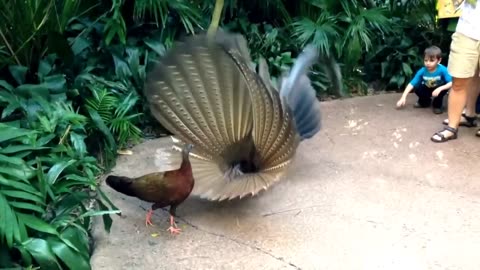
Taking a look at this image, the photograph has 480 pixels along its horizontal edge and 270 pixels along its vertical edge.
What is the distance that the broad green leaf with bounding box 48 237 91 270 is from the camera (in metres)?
2.93

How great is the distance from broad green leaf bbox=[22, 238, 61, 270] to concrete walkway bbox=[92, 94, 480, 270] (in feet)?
1.01

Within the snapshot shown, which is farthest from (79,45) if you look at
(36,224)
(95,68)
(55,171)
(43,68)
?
(36,224)

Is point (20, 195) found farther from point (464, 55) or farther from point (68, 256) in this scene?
point (464, 55)

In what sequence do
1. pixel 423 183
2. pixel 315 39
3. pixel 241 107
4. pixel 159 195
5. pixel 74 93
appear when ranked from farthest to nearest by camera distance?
1. pixel 315 39
2. pixel 74 93
3. pixel 423 183
4. pixel 241 107
5. pixel 159 195

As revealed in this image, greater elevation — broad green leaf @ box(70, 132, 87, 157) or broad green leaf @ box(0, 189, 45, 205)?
broad green leaf @ box(0, 189, 45, 205)

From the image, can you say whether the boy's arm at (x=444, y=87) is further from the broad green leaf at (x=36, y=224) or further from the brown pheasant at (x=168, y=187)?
the broad green leaf at (x=36, y=224)

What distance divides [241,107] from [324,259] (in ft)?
3.00

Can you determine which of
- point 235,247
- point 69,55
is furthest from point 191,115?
point 69,55

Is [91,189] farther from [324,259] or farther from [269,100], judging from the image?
[324,259]

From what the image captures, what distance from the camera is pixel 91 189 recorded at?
379 cm

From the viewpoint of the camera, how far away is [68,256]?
2945 millimetres

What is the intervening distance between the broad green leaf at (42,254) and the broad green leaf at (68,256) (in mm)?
32

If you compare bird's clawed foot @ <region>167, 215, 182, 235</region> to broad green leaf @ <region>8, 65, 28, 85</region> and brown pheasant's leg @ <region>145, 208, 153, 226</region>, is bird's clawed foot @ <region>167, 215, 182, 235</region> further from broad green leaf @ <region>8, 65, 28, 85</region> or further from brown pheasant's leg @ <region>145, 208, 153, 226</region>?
broad green leaf @ <region>8, 65, 28, 85</region>

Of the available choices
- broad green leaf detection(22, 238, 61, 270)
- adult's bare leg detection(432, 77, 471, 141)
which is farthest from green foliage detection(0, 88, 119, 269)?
adult's bare leg detection(432, 77, 471, 141)
